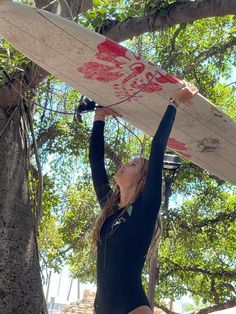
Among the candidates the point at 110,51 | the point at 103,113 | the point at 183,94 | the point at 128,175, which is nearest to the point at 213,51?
the point at 103,113

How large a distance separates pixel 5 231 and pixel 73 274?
7843 millimetres

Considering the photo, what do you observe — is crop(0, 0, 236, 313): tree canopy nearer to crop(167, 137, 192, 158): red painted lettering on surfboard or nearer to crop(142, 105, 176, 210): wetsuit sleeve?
crop(167, 137, 192, 158): red painted lettering on surfboard

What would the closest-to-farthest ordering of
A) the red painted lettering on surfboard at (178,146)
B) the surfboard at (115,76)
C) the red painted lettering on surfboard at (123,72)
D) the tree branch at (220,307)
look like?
the surfboard at (115,76) < the red painted lettering on surfboard at (123,72) < the red painted lettering on surfboard at (178,146) < the tree branch at (220,307)

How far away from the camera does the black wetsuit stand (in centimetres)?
224

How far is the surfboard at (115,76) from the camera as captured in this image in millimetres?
2832

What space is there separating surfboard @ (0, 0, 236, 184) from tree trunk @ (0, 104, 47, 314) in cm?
96

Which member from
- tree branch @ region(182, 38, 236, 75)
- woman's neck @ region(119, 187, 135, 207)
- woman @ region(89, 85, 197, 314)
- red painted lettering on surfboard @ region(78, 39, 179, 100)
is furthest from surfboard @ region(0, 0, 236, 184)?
tree branch @ region(182, 38, 236, 75)

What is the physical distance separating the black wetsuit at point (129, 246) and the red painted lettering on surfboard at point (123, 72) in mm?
581

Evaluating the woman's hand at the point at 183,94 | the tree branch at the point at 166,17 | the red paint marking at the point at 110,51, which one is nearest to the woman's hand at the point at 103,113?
the red paint marking at the point at 110,51

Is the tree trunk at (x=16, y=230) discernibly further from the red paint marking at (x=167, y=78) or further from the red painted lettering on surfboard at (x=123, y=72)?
the red paint marking at (x=167, y=78)

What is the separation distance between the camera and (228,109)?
8.71m

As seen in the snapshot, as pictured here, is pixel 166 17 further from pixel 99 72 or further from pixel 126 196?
pixel 126 196

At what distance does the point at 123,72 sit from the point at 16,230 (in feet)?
4.57

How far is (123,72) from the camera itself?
3080 millimetres
